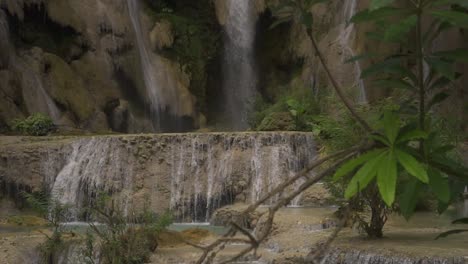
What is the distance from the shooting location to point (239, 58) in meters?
25.8

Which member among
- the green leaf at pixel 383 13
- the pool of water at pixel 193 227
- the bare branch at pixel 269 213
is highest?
the green leaf at pixel 383 13

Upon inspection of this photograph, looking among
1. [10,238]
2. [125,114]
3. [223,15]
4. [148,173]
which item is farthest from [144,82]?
[10,238]

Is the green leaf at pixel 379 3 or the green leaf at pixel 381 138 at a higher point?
the green leaf at pixel 379 3

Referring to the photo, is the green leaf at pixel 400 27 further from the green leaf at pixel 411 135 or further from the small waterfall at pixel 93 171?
the small waterfall at pixel 93 171

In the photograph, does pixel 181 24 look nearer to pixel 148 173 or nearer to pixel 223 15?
pixel 223 15

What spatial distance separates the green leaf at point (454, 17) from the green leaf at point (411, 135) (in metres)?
0.21

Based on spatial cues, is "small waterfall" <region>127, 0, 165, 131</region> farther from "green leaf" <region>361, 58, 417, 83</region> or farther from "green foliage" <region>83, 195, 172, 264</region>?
"green leaf" <region>361, 58, 417, 83</region>

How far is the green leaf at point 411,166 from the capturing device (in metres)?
1.20

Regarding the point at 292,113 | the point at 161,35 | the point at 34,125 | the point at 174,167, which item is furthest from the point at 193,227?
the point at 161,35

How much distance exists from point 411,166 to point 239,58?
24714 millimetres

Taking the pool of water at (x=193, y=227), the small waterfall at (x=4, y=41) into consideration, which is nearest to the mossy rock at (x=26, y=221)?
the pool of water at (x=193, y=227)

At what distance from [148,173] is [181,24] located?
411 inches

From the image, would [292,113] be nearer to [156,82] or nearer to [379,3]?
[156,82]

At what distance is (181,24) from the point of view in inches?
959
